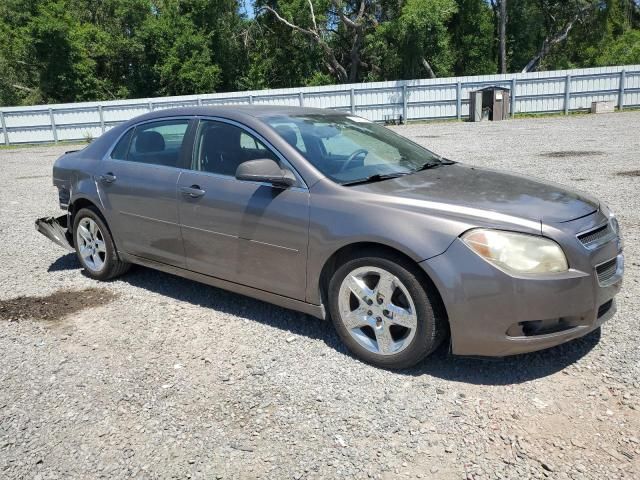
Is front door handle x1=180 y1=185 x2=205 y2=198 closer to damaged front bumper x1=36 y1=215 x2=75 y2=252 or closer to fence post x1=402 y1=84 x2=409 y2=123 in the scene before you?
damaged front bumper x1=36 y1=215 x2=75 y2=252

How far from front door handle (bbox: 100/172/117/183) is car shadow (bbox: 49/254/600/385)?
1.01m

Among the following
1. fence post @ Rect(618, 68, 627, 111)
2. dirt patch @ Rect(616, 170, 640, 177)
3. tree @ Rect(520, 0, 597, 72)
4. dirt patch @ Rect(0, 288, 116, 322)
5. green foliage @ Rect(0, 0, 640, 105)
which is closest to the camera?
dirt patch @ Rect(0, 288, 116, 322)

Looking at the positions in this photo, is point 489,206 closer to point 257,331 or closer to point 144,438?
point 257,331

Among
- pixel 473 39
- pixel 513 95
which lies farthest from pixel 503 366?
pixel 473 39

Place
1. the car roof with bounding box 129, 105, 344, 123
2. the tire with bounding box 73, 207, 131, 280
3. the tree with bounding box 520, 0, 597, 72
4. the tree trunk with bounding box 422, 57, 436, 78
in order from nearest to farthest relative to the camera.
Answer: the car roof with bounding box 129, 105, 344, 123 < the tire with bounding box 73, 207, 131, 280 < the tree trunk with bounding box 422, 57, 436, 78 < the tree with bounding box 520, 0, 597, 72

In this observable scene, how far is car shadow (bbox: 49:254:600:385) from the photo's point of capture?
3359 millimetres

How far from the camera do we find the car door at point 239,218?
3.73 m

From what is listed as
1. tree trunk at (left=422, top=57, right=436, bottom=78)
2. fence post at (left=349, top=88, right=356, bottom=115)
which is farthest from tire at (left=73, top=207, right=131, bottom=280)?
tree trunk at (left=422, top=57, right=436, bottom=78)

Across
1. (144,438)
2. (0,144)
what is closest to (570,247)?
(144,438)

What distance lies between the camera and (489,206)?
10.6 feet

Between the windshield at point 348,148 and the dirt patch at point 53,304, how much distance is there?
229 cm

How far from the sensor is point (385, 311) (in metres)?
3.39

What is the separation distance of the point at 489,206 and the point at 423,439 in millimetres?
1344

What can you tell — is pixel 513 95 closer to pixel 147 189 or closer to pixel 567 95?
pixel 567 95
